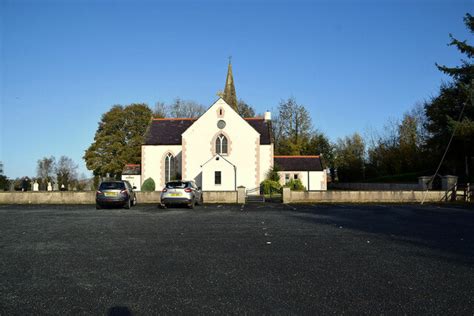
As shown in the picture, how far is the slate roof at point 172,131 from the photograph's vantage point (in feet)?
144

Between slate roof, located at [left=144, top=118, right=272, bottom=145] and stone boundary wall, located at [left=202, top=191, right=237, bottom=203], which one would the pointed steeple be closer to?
slate roof, located at [left=144, top=118, right=272, bottom=145]

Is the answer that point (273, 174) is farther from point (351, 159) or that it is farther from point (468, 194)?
point (351, 159)

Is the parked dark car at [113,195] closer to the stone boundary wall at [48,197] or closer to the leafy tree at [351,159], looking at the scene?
the stone boundary wall at [48,197]

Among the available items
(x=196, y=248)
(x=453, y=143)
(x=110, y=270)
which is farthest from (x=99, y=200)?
(x=453, y=143)

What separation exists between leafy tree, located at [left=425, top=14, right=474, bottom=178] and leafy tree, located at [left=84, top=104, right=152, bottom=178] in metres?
38.1

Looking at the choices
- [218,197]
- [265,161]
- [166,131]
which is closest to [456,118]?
[265,161]

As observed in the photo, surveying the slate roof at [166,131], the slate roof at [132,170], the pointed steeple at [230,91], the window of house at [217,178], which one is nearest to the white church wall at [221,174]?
the window of house at [217,178]

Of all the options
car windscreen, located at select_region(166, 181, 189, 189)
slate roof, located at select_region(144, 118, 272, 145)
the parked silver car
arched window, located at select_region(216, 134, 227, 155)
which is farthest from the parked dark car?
slate roof, located at select_region(144, 118, 272, 145)

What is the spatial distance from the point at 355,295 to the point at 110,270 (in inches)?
149

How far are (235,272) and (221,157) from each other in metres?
33.4

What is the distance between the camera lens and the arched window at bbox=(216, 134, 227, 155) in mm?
41344

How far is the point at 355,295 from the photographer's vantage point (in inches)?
196

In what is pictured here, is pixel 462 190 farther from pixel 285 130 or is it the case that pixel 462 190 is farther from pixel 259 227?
pixel 285 130

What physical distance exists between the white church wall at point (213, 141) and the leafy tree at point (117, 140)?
18.3m
